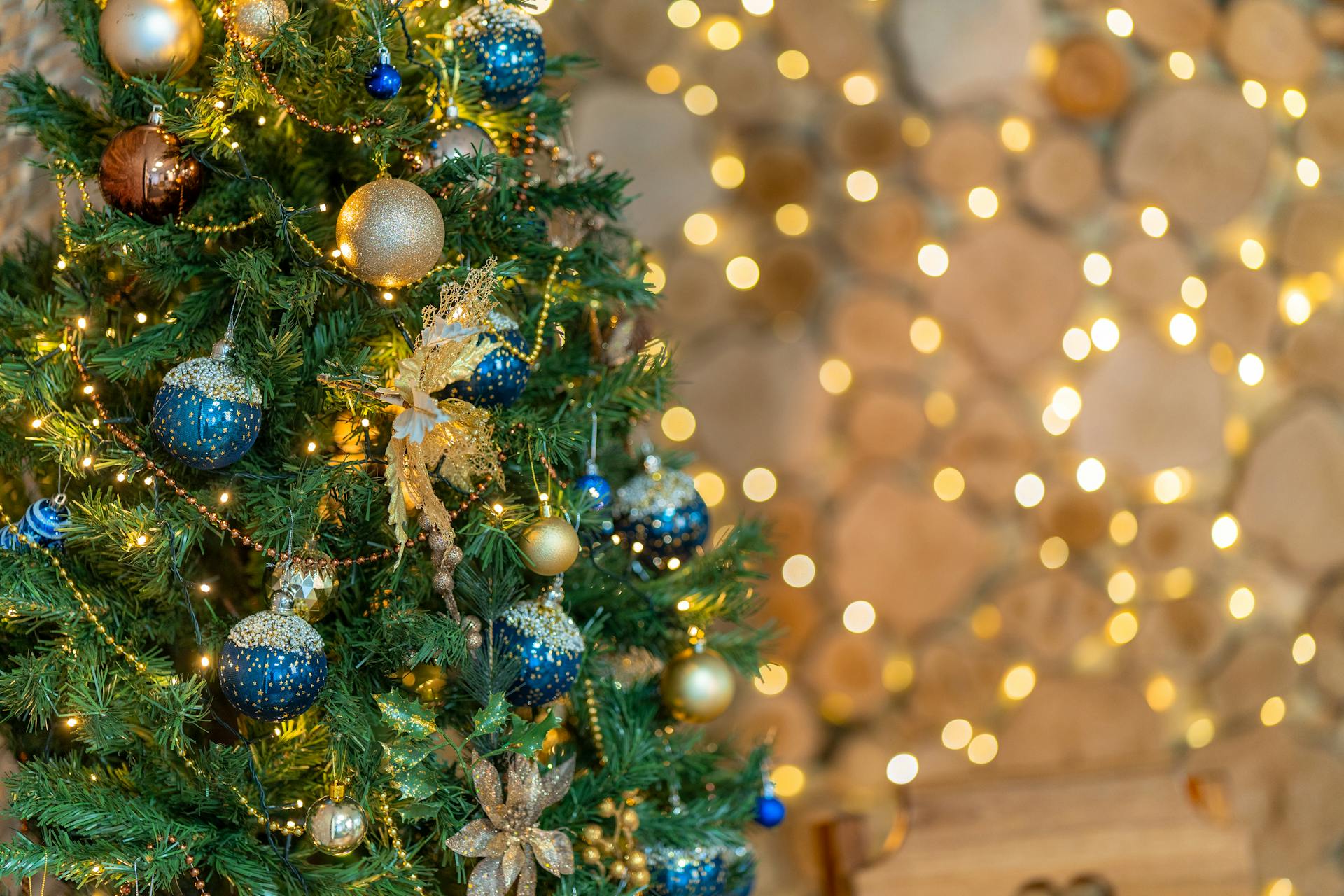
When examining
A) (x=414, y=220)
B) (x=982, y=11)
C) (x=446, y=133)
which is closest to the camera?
(x=414, y=220)

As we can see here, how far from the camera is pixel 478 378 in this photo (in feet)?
2.31

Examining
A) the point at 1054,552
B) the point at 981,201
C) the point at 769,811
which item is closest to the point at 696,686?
the point at 769,811

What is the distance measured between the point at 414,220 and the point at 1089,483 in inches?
37.5

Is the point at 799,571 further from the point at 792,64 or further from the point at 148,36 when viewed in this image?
the point at 148,36

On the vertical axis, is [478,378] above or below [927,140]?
below

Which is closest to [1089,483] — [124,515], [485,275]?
[485,275]

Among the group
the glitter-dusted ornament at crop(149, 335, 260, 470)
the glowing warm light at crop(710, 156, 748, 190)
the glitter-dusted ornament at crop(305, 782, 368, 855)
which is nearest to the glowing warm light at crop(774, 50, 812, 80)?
the glowing warm light at crop(710, 156, 748, 190)

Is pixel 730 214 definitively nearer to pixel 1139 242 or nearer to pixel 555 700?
pixel 1139 242

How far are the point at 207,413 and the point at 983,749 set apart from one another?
103 centimetres

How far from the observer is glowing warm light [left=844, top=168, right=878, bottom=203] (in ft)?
4.07

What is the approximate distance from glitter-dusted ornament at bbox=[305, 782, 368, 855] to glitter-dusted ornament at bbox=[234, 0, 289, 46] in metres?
0.49

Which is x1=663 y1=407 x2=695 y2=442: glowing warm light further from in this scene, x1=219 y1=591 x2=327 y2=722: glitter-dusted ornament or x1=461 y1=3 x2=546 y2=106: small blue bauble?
x1=219 y1=591 x2=327 y2=722: glitter-dusted ornament

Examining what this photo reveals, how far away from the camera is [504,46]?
0.77 metres

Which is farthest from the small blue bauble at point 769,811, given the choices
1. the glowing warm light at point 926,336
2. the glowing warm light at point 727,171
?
the glowing warm light at point 727,171
